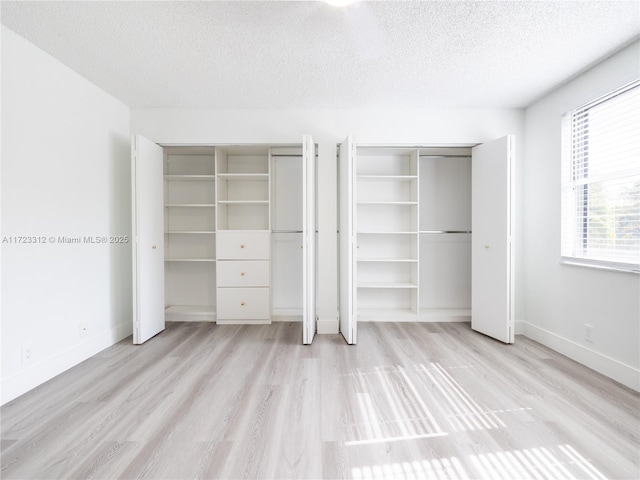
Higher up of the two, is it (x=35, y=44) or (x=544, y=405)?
(x=35, y=44)

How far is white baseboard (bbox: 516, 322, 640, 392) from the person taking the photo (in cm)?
206

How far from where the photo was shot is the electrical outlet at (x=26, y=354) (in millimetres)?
2002

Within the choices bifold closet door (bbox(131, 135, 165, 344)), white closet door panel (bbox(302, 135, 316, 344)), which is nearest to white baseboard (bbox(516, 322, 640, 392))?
white closet door panel (bbox(302, 135, 316, 344))

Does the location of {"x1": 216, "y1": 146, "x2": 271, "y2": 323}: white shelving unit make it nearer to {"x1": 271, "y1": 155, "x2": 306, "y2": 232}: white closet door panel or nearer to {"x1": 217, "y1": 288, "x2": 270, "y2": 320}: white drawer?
{"x1": 217, "y1": 288, "x2": 270, "y2": 320}: white drawer

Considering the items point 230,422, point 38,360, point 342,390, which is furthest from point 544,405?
point 38,360

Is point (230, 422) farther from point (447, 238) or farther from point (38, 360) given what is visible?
point (447, 238)

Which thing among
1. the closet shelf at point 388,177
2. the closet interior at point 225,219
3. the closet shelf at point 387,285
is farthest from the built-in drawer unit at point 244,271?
the closet shelf at point 388,177

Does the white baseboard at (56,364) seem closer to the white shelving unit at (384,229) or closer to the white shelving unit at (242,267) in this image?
the white shelving unit at (242,267)

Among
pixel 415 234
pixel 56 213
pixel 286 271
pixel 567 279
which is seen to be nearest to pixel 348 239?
pixel 415 234

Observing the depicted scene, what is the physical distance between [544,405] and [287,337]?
2.16m

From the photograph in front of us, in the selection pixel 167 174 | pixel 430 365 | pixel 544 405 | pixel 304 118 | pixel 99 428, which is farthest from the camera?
pixel 167 174

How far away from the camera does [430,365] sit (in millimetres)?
2395

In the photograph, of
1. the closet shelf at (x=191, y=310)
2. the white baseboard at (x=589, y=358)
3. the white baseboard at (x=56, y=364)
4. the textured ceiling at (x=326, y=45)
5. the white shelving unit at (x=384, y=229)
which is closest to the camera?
the textured ceiling at (x=326, y=45)

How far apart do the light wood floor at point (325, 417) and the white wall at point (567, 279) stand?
198 mm
